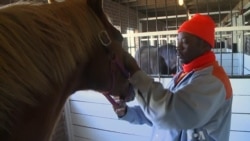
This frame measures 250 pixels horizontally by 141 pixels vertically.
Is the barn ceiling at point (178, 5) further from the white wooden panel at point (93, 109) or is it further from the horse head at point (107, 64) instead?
the horse head at point (107, 64)

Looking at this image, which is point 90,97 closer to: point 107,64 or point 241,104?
point 241,104

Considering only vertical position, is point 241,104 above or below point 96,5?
below

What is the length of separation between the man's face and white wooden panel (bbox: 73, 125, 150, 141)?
1623 millimetres

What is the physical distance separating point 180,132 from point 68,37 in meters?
0.68

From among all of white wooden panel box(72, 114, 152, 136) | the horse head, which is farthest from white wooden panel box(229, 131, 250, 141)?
the horse head

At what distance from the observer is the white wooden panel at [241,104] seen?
7.43 feet

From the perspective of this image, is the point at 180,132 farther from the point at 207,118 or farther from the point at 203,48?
the point at 203,48

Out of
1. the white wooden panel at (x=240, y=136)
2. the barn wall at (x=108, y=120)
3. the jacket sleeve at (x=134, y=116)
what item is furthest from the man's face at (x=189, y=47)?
the white wooden panel at (x=240, y=136)

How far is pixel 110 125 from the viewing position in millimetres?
2811

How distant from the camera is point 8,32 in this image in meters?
0.51

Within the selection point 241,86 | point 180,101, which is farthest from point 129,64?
point 241,86

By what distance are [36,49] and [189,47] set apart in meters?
0.72

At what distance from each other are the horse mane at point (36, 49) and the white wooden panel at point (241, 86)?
6.32 ft

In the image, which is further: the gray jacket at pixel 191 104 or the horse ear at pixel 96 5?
the gray jacket at pixel 191 104
